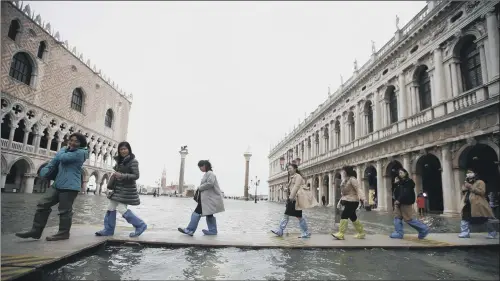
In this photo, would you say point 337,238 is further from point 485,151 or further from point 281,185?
point 281,185

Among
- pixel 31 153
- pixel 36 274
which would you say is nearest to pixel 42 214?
pixel 36 274

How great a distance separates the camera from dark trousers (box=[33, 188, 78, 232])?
14.4 ft

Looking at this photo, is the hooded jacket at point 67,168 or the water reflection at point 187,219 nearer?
the hooded jacket at point 67,168

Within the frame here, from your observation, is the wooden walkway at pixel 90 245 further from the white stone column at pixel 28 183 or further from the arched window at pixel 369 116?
the white stone column at pixel 28 183

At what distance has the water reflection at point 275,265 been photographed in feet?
10.4

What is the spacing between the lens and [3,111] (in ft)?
81.5

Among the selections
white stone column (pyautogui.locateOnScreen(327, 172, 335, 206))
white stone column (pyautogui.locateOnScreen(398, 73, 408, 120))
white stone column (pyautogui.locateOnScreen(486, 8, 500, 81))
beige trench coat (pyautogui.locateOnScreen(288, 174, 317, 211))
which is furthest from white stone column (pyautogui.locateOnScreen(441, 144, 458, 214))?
white stone column (pyautogui.locateOnScreen(327, 172, 335, 206))

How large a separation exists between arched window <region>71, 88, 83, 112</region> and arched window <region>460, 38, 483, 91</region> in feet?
124

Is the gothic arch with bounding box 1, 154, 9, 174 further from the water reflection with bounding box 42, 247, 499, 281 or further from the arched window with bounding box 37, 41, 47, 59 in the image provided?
the water reflection with bounding box 42, 247, 499, 281

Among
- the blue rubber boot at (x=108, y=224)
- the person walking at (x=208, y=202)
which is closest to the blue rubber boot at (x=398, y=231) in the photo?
the person walking at (x=208, y=202)

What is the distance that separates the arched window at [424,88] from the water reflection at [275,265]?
1508 centimetres

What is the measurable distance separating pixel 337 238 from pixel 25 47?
32820 millimetres

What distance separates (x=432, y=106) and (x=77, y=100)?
123ft

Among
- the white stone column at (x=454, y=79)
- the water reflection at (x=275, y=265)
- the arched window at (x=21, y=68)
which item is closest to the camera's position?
the water reflection at (x=275, y=265)
